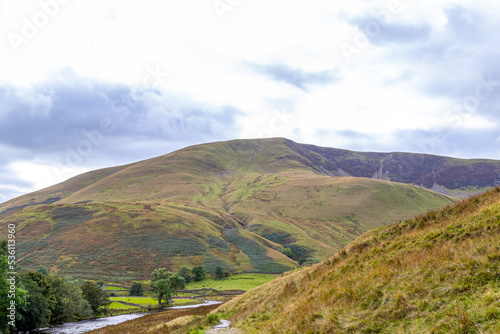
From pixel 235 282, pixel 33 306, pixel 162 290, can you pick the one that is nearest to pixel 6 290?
pixel 33 306

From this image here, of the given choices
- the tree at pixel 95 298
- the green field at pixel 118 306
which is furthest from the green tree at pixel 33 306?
the green field at pixel 118 306

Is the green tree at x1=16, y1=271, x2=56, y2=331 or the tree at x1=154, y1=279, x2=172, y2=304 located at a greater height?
the green tree at x1=16, y1=271, x2=56, y2=331

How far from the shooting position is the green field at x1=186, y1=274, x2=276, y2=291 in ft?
347

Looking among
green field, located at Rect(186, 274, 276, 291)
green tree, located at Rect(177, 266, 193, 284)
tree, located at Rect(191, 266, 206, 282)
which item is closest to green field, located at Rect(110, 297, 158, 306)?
green field, located at Rect(186, 274, 276, 291)

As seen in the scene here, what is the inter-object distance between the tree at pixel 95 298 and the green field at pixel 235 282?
141ft

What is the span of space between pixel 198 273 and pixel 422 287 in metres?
119

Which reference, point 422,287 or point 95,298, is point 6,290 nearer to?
point 422,287

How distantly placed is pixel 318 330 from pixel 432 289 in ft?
14.3

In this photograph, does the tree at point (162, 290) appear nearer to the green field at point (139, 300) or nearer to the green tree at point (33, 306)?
the green field at point (139, 300)

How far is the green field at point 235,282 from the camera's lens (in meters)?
106

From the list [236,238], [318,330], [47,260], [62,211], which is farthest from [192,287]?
[318,330]

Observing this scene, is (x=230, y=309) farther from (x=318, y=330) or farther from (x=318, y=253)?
(x=318, y=253)

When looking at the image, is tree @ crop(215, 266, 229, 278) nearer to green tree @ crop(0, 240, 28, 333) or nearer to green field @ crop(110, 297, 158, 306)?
green field @ crop(110, 297, 158, 306)

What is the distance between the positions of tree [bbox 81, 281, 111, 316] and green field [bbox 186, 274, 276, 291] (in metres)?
43.0
